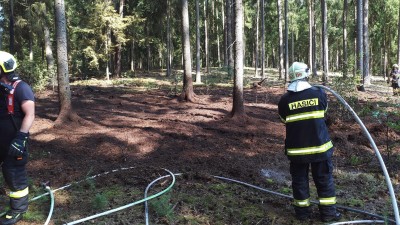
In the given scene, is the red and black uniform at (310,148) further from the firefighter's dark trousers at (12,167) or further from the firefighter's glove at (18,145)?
the firefighter's dark trousers at (12,167)

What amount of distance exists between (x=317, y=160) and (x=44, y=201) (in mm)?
3883

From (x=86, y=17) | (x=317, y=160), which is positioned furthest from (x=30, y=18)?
(x=317, y=160)

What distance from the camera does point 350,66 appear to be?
412 inches

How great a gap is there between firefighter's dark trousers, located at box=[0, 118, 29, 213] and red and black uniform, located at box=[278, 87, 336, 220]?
3.46m

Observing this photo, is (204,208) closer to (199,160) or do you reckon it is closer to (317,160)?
(317,160)

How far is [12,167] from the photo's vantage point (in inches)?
164

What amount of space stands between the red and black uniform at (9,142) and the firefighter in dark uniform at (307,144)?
11.1 ft

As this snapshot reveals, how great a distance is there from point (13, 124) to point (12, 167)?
53 centimetres

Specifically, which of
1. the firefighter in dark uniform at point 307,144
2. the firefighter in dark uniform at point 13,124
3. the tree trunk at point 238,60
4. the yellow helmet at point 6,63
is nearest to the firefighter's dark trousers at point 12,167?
the firefighter in dark uniform at point 13,124

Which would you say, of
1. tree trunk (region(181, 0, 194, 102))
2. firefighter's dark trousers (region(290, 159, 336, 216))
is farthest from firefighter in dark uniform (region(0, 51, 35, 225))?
tree trunk (region(181, 0, 194, 102))

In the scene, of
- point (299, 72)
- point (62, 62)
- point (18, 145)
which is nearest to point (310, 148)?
point (299, 72)

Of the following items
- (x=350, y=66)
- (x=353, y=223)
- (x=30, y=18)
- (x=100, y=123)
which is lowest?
(x=353, y=223)

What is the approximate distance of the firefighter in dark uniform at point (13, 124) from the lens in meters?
4.16

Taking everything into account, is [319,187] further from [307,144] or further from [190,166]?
[190,166]
